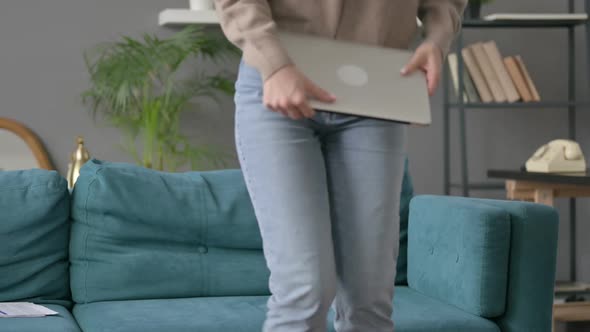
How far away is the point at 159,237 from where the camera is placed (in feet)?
8.52

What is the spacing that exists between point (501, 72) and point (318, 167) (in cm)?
288

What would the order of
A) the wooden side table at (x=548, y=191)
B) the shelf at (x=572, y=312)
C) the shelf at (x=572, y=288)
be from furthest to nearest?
the shelf at (x=572, y=288) < the shelf at (x=572, y=312) < the wooden side table at (x=548, y=191)

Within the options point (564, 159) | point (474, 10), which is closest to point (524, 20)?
point (474, 10)

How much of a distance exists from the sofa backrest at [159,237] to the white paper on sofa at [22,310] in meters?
0.17

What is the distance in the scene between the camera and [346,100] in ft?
4.94

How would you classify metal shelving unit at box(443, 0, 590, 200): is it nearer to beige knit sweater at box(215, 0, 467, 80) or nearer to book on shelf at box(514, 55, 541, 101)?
book on shelf at box(514, 55, 541, 101)

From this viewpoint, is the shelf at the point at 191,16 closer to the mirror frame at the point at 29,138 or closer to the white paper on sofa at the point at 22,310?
the mirror frame at the point at 29,138

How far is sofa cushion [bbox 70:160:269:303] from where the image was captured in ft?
8.29

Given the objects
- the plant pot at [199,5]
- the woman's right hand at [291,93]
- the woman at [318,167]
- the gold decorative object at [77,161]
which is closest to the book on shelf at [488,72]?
A: the plant pot at [199,5]

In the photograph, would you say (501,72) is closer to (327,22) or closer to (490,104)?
(490,104)

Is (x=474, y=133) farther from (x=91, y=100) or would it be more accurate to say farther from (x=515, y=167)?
(x=91, y=100)

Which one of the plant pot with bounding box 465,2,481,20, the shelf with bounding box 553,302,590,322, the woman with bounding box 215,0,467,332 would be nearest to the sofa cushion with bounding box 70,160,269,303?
the woman with bounding box 215,0,467,332

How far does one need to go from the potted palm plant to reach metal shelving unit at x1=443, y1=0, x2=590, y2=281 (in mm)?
1023

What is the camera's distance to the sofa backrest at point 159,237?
8.29 feet
